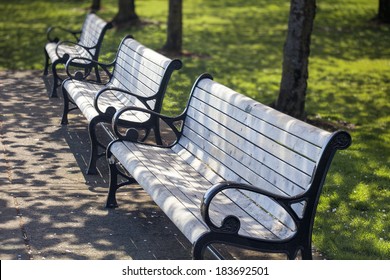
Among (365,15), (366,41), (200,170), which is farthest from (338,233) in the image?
(365,15)

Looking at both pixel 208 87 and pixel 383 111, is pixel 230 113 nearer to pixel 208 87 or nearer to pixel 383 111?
pixel 208 87

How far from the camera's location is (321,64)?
715 inches

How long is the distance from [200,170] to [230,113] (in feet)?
2.04

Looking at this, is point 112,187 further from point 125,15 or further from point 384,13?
point 384,13

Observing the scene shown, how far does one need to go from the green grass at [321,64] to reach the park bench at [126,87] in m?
1.90

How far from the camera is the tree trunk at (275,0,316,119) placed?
1173 cm

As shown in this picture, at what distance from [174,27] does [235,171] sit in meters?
11.3

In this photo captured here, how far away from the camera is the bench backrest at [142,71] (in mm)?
8594

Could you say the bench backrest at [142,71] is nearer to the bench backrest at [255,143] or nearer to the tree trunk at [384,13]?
the bench backrest at [255,143]

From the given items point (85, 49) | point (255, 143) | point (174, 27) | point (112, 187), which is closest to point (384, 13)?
point (174, 27)

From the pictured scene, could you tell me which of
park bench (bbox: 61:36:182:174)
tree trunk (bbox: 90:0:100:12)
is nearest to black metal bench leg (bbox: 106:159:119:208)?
park bench (bbox: 61:36:182:174)

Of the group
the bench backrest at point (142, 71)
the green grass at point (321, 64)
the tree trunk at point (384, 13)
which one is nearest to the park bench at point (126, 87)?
the bench backrest at point (142, 71)

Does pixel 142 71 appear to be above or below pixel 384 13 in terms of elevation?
above

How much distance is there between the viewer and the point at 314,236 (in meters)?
7.09
